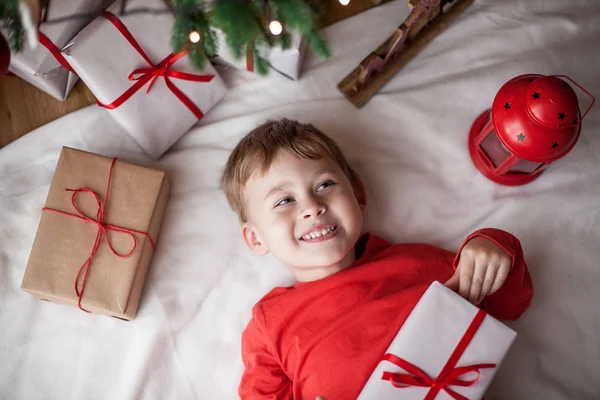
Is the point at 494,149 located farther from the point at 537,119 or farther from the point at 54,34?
the point at 54,34

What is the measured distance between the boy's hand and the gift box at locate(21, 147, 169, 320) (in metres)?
0.74

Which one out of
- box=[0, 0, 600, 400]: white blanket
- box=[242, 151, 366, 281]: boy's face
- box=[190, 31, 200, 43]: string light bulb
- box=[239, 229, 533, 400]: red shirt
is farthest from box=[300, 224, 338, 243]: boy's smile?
box=[190, 31, 200, 43]: string light bulb

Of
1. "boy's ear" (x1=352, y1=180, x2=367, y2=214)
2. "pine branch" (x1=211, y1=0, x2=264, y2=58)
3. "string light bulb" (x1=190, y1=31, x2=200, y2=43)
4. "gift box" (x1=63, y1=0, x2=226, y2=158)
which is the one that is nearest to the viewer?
"pine branch" (x1=211, y1=0, x2=264, y2=58)

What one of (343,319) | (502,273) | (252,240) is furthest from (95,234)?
(502,273)

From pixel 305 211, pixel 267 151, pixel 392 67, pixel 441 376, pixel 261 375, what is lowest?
pixel 261 375

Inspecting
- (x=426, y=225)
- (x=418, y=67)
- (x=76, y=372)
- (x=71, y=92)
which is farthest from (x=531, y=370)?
(x=71, y=92)

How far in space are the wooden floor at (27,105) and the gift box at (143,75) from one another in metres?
0.25

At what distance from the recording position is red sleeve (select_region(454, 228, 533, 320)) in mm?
978

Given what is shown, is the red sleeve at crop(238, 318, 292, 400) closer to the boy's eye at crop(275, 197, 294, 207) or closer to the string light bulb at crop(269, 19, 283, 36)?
the boy's eye at crop(275, 197, 294, 207)

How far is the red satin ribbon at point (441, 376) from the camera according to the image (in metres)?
0.85

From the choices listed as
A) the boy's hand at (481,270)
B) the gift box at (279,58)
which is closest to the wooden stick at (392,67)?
the gift box at (279,58)

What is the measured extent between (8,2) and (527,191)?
3.92ft

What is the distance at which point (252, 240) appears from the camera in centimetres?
113

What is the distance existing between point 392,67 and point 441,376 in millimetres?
823
